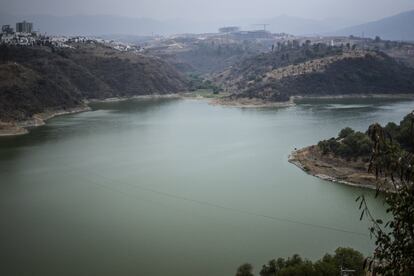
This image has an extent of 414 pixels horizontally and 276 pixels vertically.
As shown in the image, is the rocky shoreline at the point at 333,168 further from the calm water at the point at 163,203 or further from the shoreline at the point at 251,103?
the shoreline at the point at 251,103

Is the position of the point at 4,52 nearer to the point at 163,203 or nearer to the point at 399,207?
the point at 163,203

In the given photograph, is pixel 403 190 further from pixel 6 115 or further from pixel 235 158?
pixel 6 115

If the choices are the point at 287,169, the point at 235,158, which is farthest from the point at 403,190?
the point at 235,158

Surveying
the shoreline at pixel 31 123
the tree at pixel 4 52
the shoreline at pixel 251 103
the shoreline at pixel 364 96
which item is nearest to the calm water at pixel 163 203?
the shoreline at pixel 31 123

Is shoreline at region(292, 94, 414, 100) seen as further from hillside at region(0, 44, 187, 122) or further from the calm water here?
the calm water

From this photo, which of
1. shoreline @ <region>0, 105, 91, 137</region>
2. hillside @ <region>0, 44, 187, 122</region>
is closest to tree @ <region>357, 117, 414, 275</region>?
shoreline @ <region>0, 105, 91, 137</region>

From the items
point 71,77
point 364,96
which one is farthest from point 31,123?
point 364,96
